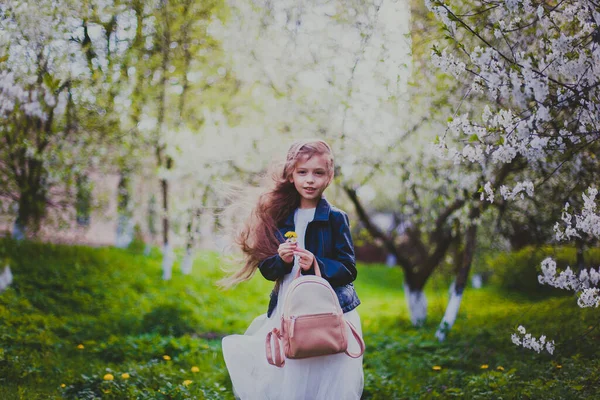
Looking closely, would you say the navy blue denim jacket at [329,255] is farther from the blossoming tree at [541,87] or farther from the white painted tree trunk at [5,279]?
the white painted tree trunk at [5,279]

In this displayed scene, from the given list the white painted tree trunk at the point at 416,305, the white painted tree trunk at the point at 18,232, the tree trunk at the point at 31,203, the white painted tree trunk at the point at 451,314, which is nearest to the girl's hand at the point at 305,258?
the white painted tree trunk at the point at 451,314

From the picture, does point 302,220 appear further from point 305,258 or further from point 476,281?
point 476,281

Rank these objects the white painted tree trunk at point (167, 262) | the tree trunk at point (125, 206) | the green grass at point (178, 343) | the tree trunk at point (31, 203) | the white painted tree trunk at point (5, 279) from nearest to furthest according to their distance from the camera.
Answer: the green grass at point (178, 343) → the white painted tree trunk at point (5, 279) → the tree trunk at point (31, 203) → the white painted tree trunk at point (167, 262) → the tree trunk at point (125, 206)

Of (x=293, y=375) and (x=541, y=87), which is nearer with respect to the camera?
(x=541, y=87)

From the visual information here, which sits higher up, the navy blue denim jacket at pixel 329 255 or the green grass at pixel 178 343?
the navy blue denim jacket at pixel 329 255

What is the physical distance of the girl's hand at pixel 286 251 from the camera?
309 cm

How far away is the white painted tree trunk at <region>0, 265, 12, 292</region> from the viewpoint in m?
6.75

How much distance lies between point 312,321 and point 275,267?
1.72ft

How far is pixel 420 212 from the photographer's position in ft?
26.7

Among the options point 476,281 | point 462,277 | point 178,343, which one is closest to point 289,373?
point 178,343

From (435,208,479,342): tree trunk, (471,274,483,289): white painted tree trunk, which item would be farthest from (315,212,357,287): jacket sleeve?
(471,274,483,289): white painted tree trunk

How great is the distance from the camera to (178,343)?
570 cm

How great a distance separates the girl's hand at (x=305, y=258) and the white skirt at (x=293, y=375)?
0.32 meters

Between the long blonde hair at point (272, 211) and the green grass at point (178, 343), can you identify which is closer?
the long blonde hair at point (272, 211)
